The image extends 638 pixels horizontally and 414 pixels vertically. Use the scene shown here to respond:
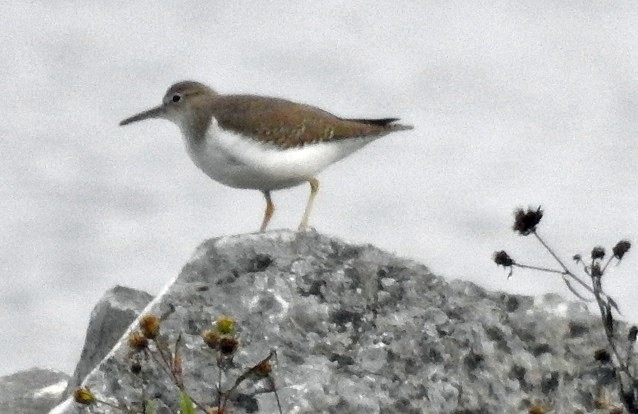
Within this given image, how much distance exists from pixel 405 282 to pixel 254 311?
2.30 feet

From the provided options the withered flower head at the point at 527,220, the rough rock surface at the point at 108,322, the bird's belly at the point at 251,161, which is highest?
the bird's belly at the point at 251,161

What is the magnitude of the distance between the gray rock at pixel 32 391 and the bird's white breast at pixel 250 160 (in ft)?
5.05

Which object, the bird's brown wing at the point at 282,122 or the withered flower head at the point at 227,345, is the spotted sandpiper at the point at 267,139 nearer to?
the bird's brown wing at the point at 282,122

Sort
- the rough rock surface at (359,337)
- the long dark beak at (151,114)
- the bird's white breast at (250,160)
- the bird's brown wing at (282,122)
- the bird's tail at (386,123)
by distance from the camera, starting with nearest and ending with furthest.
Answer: the rough rock surface at (359,337) < the bird's white breast at (250,160) < the bird's brown wing at (282,122) < the bird's tail at (386,123) < the long dark beak at (151,114)

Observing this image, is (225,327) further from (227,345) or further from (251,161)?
(251,161)

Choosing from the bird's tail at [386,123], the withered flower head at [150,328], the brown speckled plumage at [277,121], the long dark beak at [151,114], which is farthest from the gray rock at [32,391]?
the withered flower head at [150,328]

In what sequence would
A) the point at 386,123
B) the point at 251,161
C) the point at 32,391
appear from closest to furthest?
1. the point at 32,391
2. the point at 251,161
3. the point at 386,123

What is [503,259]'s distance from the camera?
488cm

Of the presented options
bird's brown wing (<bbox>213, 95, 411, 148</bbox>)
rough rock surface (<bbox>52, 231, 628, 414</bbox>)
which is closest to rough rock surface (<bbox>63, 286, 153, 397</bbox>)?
rough rock surface (<bbox>52, 231, 628, 414</bbox>)

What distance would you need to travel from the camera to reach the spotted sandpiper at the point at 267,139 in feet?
28.9

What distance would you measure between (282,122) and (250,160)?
456 mm

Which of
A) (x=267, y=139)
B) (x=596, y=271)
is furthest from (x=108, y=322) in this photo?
(x=596, y=271)

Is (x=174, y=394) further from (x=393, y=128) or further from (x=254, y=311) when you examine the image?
(x=393, y=128)

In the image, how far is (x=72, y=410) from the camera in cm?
571
